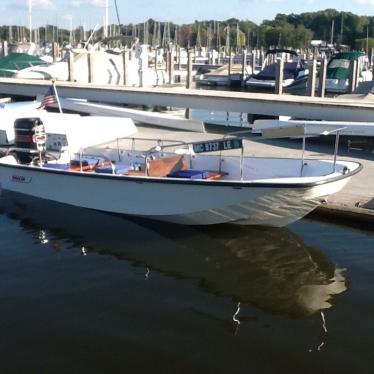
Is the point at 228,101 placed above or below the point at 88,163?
above

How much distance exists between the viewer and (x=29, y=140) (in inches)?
493

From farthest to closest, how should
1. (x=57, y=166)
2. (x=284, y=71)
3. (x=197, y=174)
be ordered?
(x=284, y=71) < (x=57, y=166) < (x=197, y=174)

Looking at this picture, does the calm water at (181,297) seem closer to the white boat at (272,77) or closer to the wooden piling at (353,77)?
the wooden piling at (353,77)

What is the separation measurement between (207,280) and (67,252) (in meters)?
2.63

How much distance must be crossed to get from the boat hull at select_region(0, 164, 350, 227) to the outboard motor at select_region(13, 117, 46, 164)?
2.69 ft

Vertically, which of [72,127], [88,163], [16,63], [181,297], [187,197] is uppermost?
[16,63]

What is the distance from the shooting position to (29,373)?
20.3 feet

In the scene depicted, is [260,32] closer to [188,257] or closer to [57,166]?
[57,166]

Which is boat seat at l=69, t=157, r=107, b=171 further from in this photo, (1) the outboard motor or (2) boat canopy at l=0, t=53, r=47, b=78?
(2) boat canopy at l=0, t=53, r=47, b=78

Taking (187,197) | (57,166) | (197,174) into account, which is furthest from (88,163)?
(187,197)

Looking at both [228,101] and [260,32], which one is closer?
[228,101]

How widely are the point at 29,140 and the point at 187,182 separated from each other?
4408 mm

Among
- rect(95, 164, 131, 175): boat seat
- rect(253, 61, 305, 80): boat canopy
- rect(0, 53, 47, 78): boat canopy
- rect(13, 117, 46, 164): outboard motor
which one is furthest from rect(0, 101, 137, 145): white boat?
rect(253, 61, 305, 80): boat canopy

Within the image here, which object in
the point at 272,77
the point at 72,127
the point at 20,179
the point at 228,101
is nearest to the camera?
the point at 20,179
